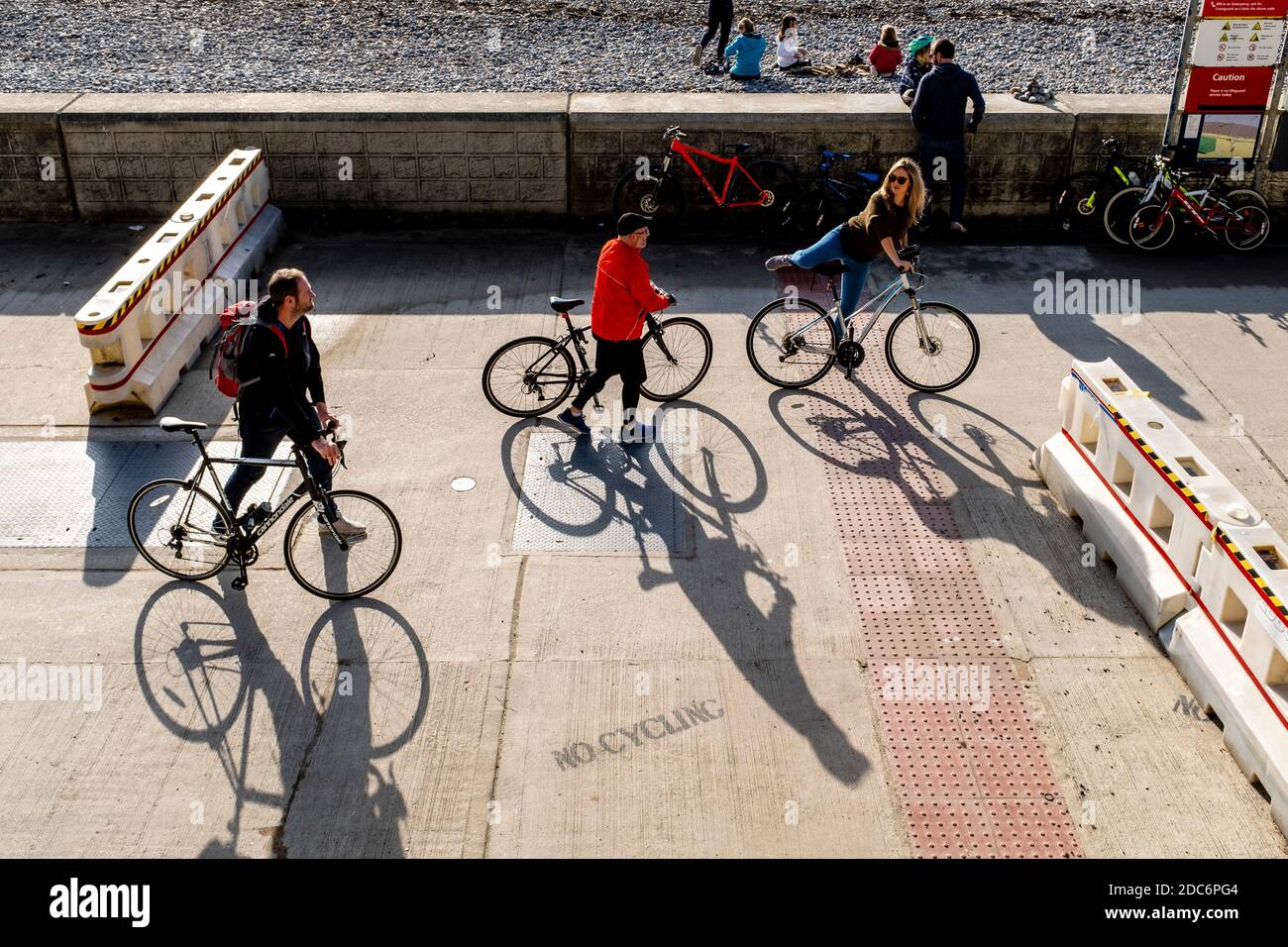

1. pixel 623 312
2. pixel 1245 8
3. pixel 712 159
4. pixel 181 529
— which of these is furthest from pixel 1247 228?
pixel 181 529

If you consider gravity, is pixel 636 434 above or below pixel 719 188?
below

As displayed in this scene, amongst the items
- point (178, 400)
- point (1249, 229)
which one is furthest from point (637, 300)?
point (1249, 229)

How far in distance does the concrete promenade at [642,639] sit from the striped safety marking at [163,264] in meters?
0.69

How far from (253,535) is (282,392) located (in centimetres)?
90

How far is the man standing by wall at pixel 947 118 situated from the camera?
1111 cm

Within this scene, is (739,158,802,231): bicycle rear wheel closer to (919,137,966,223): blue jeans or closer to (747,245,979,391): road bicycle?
(919,137,966,223): blue jeans

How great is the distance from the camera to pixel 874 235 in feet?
28.4

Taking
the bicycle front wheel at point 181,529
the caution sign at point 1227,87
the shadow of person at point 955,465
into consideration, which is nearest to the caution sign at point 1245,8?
the caution sign at point 1227,87

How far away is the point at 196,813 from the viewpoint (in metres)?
5.54

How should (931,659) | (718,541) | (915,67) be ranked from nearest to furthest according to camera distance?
(931,659) → (718,541) → (915,67)

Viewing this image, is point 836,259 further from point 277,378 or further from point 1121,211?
point 277,378

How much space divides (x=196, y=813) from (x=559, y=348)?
13.4 feet

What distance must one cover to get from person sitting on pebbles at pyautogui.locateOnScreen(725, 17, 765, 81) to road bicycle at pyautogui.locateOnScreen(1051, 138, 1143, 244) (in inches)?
189

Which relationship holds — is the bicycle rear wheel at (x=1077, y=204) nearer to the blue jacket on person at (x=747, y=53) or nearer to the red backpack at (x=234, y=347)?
the blue jacket on person at (x=747, y=53)
